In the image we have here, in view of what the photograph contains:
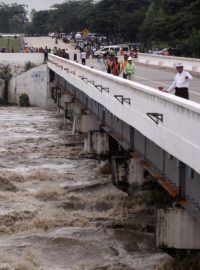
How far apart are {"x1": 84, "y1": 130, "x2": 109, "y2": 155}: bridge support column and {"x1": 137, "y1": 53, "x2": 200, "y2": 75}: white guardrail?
46.5 feet

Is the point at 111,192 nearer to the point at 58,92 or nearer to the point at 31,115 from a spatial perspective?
the point at 58,92

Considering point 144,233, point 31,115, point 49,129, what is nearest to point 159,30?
point 31,115

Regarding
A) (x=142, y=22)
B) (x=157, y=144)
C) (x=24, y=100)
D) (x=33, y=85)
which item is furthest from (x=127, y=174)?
(x=142, y=22)

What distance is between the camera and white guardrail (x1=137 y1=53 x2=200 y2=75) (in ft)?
132

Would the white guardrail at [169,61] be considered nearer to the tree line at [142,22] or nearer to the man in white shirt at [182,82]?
the tree line at [142,22]

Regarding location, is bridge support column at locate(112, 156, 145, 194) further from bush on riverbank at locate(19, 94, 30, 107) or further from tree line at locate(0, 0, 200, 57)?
tree line at locate(0, 0, 200, 57)

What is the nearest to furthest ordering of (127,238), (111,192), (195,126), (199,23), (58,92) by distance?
(195,126), (127,238), (111,192), (58,92), (199,23)

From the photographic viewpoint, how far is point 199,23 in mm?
63719

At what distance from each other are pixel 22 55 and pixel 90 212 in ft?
122

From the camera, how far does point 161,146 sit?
1324 centimetres

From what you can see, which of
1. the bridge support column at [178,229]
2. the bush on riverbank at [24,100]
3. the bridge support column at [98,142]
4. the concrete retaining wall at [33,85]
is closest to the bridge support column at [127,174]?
the bridge support column at [178,229]

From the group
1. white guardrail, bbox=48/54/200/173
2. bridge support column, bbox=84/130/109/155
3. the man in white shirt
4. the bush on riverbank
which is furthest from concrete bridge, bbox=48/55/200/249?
the bush on riverbank

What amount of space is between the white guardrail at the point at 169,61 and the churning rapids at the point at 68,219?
1316cm

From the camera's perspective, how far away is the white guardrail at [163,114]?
11398 mm
